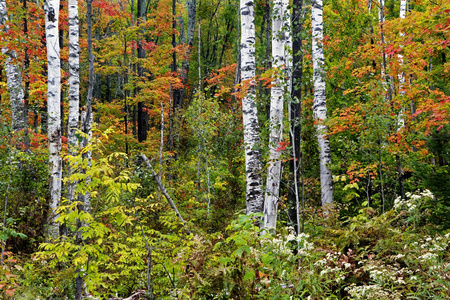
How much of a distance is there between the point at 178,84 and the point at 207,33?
11899 mm

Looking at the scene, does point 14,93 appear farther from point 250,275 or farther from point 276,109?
point 250,275

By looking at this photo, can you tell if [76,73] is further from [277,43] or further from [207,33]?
[207,33]

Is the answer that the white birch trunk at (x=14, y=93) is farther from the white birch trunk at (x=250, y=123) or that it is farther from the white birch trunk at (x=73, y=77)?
the white birch trunk at (x=250, y=123)

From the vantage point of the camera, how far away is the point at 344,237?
5.00 meters

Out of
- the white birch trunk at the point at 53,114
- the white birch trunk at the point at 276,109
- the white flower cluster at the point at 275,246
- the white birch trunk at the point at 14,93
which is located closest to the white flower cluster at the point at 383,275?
the white flower cluster at the point at 275,246

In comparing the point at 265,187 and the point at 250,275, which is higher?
the point at 265,187

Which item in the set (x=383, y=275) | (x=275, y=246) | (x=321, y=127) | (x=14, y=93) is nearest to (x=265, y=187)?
(x=275, y=246)

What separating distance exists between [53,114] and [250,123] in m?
4.67

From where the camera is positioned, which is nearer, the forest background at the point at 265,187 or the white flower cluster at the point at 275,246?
the white flower cluster at the point at 275,246

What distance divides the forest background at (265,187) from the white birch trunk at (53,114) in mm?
31

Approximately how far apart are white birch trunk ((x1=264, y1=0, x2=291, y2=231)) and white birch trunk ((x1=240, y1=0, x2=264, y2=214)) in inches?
21.5

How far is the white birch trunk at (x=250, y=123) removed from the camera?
20.7 ft

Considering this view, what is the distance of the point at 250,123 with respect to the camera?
658 cm

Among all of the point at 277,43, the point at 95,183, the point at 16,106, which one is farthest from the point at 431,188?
the point at 16,106
